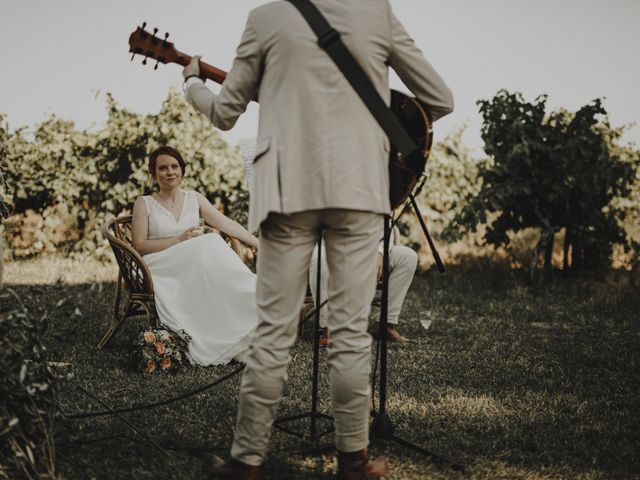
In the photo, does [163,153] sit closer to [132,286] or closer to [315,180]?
[132,286]

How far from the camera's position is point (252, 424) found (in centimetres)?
215

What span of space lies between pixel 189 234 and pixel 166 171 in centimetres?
52

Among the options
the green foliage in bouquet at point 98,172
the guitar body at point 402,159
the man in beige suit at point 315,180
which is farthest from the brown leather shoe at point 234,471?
the green foliage in bouquet at point 98,172

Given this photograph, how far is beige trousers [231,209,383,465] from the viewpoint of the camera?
2.12 metres

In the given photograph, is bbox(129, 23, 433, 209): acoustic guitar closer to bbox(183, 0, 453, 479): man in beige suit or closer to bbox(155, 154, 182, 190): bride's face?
bbox(183, 0, 453, 479): man in beige suit

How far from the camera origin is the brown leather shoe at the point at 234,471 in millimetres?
2174

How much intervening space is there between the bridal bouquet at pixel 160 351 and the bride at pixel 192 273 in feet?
0.56

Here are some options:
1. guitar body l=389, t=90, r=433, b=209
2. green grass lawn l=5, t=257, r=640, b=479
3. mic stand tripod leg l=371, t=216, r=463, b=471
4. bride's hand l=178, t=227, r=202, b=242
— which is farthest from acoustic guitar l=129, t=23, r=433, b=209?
bride's hand l=178, t=227, r=202, b=242

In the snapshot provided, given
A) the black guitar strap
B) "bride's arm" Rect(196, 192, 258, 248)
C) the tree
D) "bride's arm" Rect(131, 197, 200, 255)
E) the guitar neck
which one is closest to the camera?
the black guitar strap

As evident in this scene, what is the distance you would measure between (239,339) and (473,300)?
9.70 feet

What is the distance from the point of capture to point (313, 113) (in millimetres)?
1995

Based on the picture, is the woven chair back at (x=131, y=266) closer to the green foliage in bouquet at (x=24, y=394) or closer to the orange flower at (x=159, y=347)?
the orange flower at (x=159, y=347)

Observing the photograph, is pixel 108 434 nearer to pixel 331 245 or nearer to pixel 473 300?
pixel 331 245

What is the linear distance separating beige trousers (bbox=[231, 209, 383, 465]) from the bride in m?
2.04
